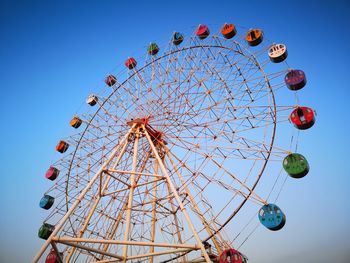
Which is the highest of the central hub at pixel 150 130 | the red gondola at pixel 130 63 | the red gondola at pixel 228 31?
the red gondola at pixel 228 31

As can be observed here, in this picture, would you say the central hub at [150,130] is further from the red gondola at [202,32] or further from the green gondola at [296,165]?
the green gondola at [296,165]

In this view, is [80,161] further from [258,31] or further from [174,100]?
[258,31]

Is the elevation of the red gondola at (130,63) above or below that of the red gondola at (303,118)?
above

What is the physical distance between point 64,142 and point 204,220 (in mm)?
11058

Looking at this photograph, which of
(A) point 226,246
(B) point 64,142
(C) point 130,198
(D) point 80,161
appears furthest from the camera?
(B) point 64,142

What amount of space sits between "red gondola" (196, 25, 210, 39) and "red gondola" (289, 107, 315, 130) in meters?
6.36

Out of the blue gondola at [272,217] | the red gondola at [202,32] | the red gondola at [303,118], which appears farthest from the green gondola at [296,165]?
the red gondola at [202,32]

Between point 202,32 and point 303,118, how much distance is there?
6983 mm

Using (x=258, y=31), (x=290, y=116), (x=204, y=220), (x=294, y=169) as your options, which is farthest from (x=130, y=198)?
(x=258, y=31)

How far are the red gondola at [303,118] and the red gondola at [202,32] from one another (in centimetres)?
636

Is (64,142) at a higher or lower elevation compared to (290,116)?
lower

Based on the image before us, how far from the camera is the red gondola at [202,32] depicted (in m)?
14.3

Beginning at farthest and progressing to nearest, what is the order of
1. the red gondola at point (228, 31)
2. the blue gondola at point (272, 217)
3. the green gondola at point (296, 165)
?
the red gondola at point (228, 31)
the green gondola at point (296, 165)
the blue gondola at point (272, 217)

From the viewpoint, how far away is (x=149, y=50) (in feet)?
52.7
